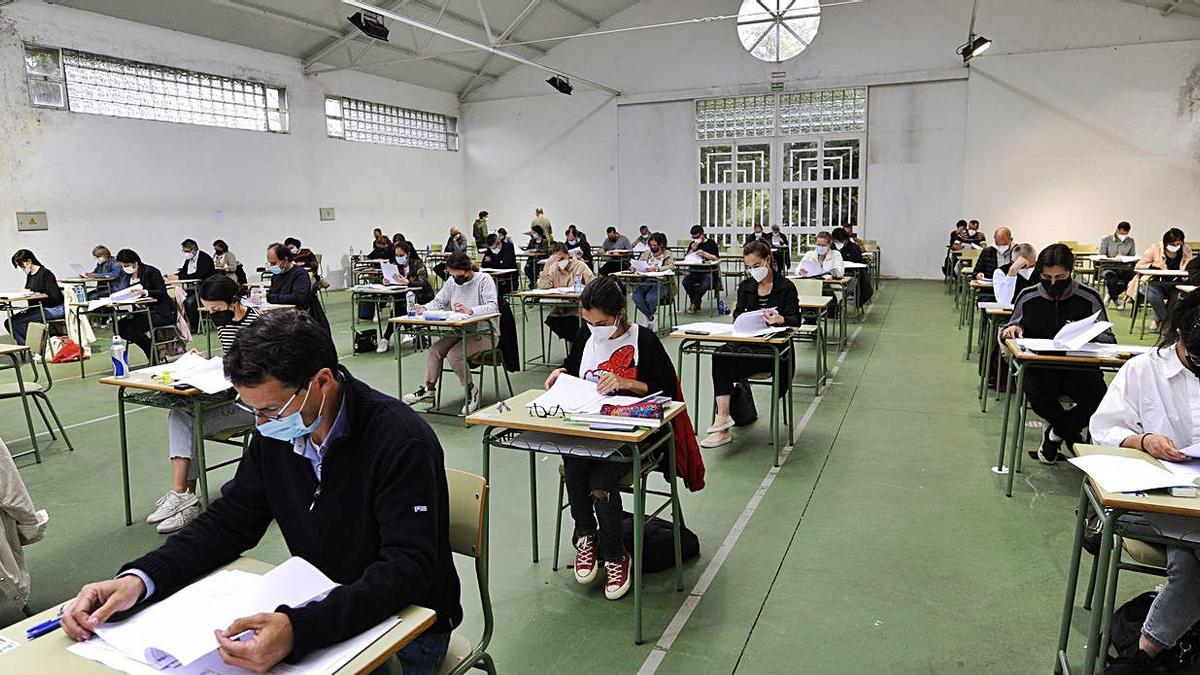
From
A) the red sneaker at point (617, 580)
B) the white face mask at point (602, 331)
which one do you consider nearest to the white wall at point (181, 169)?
the white face mask at point (602, 331)

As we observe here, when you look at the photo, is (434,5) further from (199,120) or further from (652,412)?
(652,412)

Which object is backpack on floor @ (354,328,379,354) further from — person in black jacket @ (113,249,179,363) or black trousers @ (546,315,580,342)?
black trousers @ (546,315,580,342)

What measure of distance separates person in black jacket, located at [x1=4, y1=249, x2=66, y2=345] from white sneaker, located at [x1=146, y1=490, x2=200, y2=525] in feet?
17.8

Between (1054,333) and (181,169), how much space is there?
11.9 meters

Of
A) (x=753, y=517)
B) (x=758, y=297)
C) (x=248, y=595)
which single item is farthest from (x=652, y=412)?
(x=758, y=297)

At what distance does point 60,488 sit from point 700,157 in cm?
1343

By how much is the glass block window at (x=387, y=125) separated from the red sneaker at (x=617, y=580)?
13.4 m

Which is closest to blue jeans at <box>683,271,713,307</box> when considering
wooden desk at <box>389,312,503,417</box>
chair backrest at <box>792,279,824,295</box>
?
chair backrest at <box>792,279,824,295</box>

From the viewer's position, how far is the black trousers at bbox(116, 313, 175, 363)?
7215 mm

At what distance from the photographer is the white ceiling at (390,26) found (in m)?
11.0

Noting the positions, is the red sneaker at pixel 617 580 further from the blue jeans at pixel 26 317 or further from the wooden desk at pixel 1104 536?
the blue jeans at pixel 26 317

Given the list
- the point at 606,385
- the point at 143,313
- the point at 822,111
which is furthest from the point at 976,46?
the point at 143,313

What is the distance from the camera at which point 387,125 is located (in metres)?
15.9

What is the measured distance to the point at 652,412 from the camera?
2629 mm
